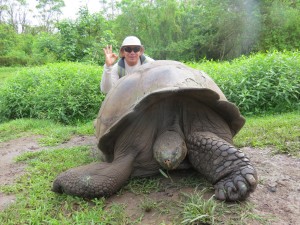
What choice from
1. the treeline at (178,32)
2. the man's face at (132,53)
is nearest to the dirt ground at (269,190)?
the man's face at (132,53)

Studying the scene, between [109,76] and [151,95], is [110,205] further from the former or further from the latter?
[109,76]

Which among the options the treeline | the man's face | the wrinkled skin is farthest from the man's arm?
the treeline

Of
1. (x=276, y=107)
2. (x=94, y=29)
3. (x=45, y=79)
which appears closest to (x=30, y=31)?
(x=94, y=29)

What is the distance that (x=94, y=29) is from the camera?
1078 centimetres

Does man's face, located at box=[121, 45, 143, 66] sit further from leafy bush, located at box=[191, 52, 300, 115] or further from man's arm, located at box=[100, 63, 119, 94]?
leafy bush, located at box=[191, 52, 300, 115]

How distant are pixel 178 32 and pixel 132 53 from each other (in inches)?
590

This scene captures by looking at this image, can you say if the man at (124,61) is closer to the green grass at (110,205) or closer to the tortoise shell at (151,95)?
the green grass at (110,205)

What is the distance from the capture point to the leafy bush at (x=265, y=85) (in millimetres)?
5191

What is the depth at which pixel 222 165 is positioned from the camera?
1.99 meters

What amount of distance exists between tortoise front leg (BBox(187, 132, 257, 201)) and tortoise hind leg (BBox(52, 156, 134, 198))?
0.50 metres

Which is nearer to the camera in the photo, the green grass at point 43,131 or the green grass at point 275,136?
the green grass at point 275,136

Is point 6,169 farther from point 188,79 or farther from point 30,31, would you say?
point 30,31

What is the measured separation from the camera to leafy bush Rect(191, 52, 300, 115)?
5191 millimetres

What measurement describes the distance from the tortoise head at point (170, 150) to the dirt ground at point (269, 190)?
0.83 feet
